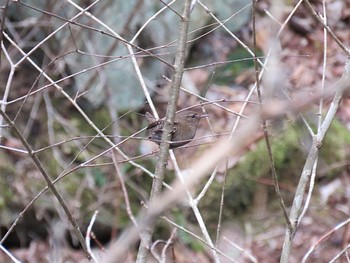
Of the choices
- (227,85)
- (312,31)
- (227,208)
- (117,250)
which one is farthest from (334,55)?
(117,250)

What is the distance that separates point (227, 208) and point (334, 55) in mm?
1811

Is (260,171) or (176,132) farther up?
(176,132)

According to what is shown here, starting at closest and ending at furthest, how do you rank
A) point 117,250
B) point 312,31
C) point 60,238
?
point 117,250 < point 60,238 < point 312,31

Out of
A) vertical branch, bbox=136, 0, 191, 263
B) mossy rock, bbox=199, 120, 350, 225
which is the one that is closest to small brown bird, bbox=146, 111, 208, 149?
vertical branch, bbox=136, 0, 191, 263

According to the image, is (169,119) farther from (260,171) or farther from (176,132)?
(260,171)

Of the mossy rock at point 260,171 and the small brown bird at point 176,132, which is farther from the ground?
the small brown bird at point 176,132

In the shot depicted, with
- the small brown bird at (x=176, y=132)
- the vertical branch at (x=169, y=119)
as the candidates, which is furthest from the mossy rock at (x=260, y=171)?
the vertical branch at (x=169, y=119)

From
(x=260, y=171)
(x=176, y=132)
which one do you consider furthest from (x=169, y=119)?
(x=260, y=171)

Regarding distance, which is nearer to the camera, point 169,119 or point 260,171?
point 169,119

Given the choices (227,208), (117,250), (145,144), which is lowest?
(227,208)

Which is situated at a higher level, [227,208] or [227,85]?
[227,85]

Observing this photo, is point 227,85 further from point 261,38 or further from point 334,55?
point 334,55

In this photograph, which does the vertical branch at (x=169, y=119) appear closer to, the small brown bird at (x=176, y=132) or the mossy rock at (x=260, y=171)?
the small brown bird at (x=176, y=132)

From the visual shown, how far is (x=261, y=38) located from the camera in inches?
224
